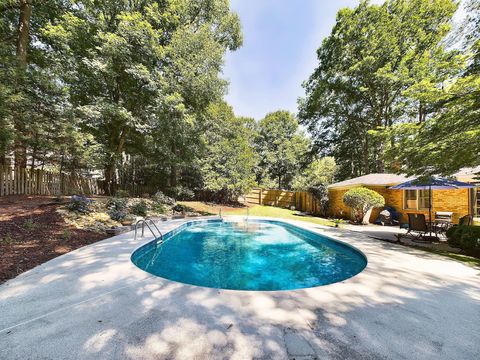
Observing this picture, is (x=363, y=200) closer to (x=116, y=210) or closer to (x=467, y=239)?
(x=467, y=239)

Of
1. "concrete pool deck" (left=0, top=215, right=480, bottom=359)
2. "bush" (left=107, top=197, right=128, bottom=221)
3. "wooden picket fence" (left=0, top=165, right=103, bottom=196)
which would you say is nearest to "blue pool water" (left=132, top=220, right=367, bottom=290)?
"concrete pool deck" (left=0, top=215, right=480, bottom=359)

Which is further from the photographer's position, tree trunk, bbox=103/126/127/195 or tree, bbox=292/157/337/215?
tree, bbox=292/157/337/215

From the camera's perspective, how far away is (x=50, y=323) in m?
2.30


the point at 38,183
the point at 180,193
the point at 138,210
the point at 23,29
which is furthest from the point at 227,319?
the point at 23,29

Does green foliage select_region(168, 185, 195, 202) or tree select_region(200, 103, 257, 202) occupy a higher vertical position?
tree select_region(200, 103, 257, 202)

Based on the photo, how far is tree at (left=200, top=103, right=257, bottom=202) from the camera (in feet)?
57.1

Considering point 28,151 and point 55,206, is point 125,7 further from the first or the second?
point 55,206

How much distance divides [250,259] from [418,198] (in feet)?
35.0

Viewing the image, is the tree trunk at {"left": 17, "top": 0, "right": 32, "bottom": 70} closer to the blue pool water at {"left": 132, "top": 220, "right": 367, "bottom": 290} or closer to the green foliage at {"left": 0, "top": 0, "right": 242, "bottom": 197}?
the green foliage at {"left": 0, "top": 0, "right": 242, "bottom": 197}

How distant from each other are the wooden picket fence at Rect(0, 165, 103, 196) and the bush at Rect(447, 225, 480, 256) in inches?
652

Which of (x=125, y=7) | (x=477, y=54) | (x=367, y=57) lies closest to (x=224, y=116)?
(x=125, y=7)

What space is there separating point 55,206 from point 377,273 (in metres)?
10.1

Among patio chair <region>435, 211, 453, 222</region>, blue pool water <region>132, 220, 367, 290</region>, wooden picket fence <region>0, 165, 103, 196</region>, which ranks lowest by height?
blue pool water <region>132, 220, 367, 290</region>

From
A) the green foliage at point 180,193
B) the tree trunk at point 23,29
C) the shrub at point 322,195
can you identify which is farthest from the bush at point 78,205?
Answer: the shrub at point 322,195
